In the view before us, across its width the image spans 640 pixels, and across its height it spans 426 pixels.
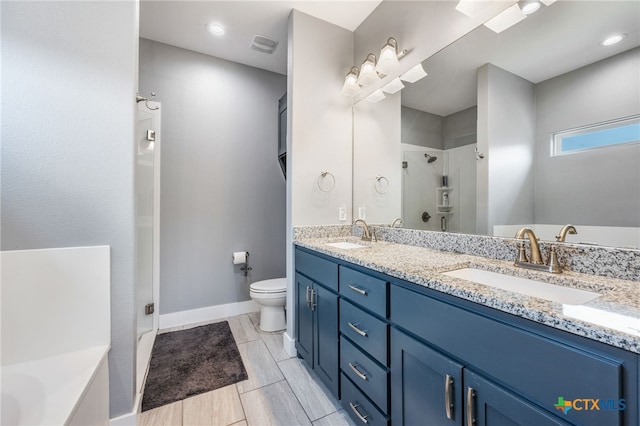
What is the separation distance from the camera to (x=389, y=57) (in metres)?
1.79

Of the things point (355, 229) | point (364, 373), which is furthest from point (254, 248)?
point (364, 373)

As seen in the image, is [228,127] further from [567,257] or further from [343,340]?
[567,257]

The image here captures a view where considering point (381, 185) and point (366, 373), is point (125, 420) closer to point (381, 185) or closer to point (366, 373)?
point (366, 373)

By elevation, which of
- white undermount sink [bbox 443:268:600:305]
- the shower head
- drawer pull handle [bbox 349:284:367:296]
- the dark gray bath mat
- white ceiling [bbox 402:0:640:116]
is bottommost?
the dark gray bath mat

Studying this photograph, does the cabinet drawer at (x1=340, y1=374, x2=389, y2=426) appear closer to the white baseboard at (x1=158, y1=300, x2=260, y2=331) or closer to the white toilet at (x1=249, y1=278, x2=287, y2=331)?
the white toilet at (x1=249, y1=278, x2=287, y2=331)

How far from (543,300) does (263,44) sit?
2726 millimetres

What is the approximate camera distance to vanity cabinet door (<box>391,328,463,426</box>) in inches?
30.2

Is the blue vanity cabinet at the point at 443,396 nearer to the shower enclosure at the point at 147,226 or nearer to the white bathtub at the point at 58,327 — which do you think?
the white bathtub at the point at 58,327

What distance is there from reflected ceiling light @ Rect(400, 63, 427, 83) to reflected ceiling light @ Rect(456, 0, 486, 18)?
1.20 feet

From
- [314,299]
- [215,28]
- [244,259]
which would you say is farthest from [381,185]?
[215,28]

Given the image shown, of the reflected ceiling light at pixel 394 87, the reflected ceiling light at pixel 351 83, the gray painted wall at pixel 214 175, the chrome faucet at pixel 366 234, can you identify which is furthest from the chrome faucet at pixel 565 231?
the gray painted wall at pixel 214 175

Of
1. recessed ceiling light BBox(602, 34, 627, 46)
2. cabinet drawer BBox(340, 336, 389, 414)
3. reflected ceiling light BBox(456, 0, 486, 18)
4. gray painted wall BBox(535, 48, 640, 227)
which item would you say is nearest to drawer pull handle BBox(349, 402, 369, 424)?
cabinet drawer BBox(340, 336, 389, 414)

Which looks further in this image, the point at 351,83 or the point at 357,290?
the point at 351,83

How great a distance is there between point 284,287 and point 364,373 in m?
1.20
